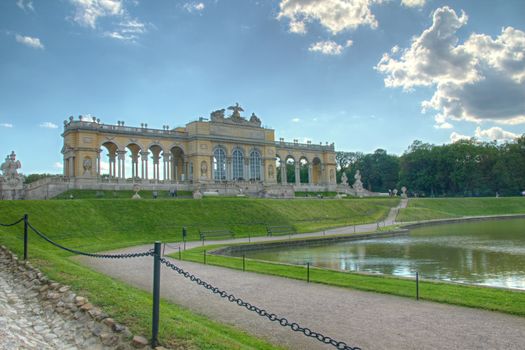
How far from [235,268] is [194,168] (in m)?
48.3

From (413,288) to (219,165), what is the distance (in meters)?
56.3

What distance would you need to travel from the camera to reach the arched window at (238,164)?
69438 millimetres

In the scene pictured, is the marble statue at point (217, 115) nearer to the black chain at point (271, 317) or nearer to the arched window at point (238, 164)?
the arched window at point (238, 164)

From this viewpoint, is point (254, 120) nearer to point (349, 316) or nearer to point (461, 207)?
point (461, 207)

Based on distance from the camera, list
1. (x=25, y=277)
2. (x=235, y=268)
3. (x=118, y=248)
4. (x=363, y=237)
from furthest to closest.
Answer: (x=363, y=237), (x=118, y=248), (x=235, y=268), (x=25, y=277)

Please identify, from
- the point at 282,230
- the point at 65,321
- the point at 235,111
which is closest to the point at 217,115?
the point at 235,111

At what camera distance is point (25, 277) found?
491 inches

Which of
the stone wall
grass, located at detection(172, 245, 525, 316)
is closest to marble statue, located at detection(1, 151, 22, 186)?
grass, located at detection(172, 245, 525, 316)

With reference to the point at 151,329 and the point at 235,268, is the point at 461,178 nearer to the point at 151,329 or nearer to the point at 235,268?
the point at 235,268

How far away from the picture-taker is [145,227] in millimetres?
32812

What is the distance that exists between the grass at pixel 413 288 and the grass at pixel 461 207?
4101 centimetres

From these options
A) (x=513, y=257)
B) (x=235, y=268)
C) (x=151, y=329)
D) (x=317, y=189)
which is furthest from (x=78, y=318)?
(x=317, y=189)

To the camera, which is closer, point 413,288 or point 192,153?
point 413,288

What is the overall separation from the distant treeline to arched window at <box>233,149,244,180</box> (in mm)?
43294
